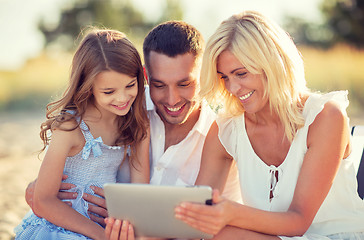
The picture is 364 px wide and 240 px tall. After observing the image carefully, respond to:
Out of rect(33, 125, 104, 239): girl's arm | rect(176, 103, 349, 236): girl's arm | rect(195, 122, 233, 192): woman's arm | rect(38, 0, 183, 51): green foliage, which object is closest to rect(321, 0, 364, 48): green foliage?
rect(38, 0, 183, 51): green foliage

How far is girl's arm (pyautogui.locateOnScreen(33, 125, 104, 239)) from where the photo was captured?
3.18m

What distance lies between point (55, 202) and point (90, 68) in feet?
3.02

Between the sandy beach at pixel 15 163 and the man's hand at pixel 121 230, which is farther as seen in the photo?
the sandy beach at pixel 15 163

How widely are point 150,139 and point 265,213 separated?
1.33 m

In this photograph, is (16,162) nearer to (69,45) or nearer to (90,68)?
(90,68)

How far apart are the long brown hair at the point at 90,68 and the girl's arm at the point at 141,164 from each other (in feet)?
0.23

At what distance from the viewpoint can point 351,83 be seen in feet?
45.1

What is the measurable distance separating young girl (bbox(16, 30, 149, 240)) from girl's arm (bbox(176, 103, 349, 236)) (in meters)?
1.01

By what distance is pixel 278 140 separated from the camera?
329cm

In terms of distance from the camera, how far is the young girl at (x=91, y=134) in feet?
10.5

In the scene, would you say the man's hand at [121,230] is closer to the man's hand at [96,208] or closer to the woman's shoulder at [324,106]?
the man's hand at [96,208]

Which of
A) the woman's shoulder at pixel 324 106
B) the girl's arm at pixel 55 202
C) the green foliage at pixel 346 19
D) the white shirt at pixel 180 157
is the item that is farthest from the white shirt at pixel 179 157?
the green foliage at pixel 346 19

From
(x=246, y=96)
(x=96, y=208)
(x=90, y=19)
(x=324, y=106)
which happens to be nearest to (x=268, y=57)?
(x=246, y=96)

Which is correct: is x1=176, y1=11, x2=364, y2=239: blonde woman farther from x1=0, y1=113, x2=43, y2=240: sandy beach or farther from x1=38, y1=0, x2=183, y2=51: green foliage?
x1=38, y1=0, x2=183, y2=51: green foliage
